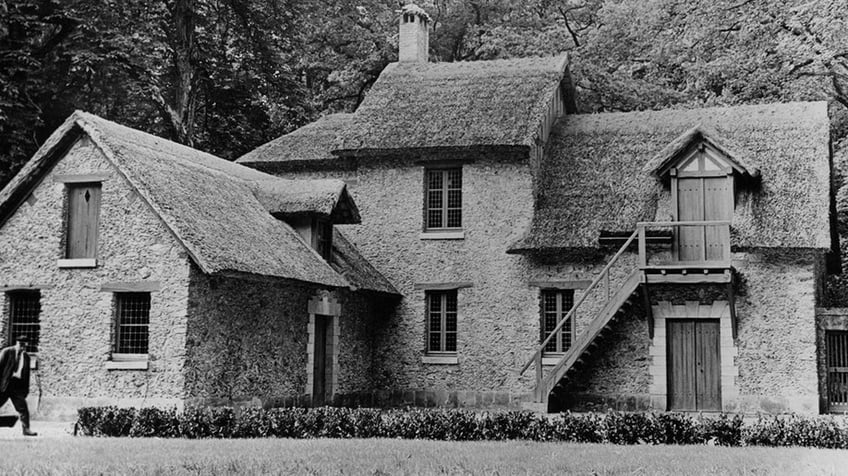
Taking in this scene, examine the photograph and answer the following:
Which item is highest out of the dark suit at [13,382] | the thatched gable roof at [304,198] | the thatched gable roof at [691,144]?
the thatched gable roof at [691,144]

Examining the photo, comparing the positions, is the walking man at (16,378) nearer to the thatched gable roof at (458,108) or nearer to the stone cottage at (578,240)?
the stone cottage at (578,240)

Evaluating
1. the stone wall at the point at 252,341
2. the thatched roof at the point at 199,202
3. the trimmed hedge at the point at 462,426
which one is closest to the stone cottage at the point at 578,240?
the stone wall at the point at 252,341

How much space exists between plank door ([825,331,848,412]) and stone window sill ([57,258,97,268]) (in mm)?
16828

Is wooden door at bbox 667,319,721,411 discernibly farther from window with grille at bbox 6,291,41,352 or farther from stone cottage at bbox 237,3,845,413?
window with grille at bbox 6,291,41,352

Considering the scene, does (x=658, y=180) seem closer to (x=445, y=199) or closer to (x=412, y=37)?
(x=445, y=199)

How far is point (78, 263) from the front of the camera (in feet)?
72.0

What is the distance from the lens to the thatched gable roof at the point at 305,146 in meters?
31.2

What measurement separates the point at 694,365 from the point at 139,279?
1317 centimetres

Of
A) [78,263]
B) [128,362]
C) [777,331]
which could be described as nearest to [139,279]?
[78,263]

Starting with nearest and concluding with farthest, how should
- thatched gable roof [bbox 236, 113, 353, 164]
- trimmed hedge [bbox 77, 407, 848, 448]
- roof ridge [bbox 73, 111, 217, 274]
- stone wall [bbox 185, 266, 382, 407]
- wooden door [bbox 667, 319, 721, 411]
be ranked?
trimmed hedge [bbox 77, 407, 848, 448]
roof ridge [bbox 73, 111, 217, 274]
stone wall [bbox 185, 266, 382, 407]
wooden door [bbox 667, 319, 721, 411]
thatched gable roof [bbox 236, 113, 353, 164]

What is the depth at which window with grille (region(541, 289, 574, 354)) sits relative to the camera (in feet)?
91.5

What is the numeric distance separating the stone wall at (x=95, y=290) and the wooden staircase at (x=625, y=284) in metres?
8.30

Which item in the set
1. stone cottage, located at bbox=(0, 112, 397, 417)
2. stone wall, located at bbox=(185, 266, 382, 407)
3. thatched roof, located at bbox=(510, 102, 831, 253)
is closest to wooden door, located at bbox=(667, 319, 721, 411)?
thatched roof, located at bbox=(510, 102, 831, 253)

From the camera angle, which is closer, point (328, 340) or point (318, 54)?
point (328, 340)
